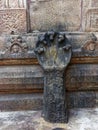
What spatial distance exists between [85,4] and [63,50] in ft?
2.51

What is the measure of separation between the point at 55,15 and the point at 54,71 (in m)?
0.87

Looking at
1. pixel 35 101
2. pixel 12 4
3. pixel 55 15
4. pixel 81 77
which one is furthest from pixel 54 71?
pixel 12 4

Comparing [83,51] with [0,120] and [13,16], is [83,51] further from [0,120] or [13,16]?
[0,120]

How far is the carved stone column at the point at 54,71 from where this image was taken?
266 cm

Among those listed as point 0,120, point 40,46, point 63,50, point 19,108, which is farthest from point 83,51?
point 0,120

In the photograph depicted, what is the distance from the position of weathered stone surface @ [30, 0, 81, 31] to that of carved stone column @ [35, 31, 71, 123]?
1.59 ft

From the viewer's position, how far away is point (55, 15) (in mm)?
3135

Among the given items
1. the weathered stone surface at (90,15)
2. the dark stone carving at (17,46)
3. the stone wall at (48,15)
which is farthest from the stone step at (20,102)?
the weathered stone surface at (90,15)

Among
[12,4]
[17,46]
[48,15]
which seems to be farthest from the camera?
[48,15]

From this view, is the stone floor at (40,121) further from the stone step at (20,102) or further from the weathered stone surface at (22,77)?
the weathered stone surface at (22,77)

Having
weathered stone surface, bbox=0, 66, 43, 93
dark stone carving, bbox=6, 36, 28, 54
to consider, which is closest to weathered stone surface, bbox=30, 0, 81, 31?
dark stone carving, bbox=6, 36, 28, 54

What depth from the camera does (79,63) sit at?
294 centimetres

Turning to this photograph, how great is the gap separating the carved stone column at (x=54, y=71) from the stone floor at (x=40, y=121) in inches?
4.0

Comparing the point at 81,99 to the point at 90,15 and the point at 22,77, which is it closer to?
the point at 22,77
